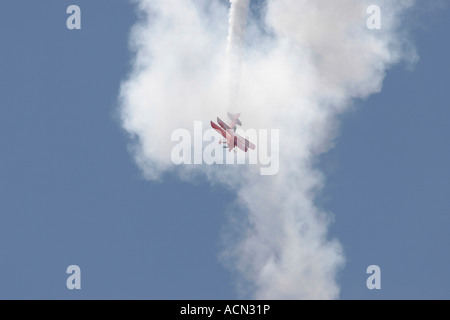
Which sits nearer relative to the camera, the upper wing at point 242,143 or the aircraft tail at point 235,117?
the aircraft tail at point 235,117

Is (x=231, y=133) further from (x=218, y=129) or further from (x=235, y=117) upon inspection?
(x=235, y=117)

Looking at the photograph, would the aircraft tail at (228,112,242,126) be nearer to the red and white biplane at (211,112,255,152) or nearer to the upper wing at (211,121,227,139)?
the red and white biplane at (211,112,255,152)

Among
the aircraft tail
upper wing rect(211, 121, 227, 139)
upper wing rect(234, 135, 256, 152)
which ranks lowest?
upper wing rect(234, 135, 256, 152)

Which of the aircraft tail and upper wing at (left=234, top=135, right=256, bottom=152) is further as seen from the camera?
upper wing at (left=234, top=135, right=256, bottom=152)

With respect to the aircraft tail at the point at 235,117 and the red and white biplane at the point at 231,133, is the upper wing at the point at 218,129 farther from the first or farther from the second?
the aircraft tail at the point at 235,117

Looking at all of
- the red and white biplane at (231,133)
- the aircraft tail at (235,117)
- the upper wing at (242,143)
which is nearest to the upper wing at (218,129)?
the red and white biplane at (231,133)

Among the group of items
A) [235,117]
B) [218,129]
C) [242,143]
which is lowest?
[242,143]

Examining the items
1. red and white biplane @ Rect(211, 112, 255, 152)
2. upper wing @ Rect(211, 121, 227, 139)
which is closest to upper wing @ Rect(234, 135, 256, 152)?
red and white biplane @ Rect(211, 112, 255, 152)

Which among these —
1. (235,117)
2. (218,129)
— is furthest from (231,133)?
(235,117)
